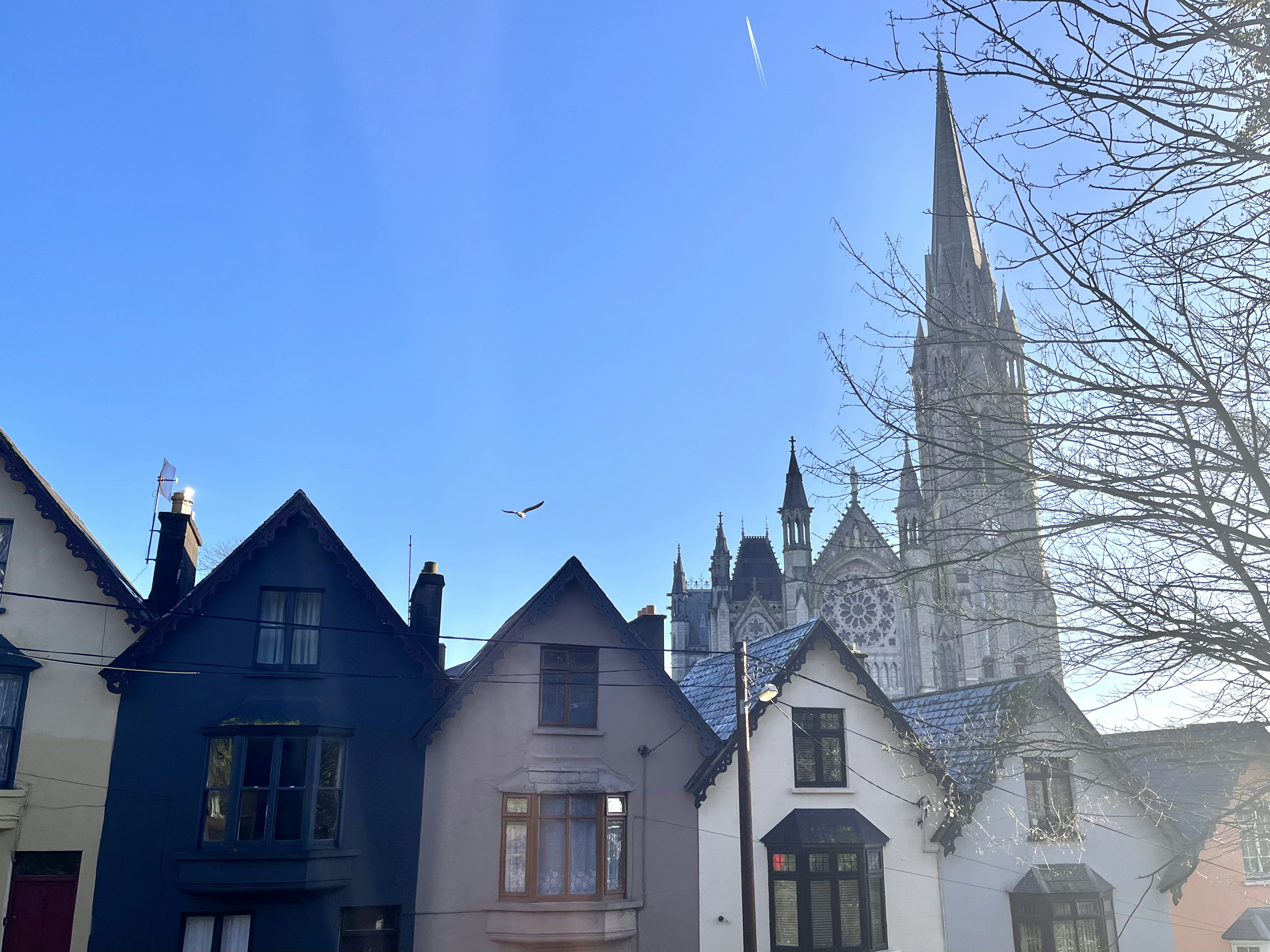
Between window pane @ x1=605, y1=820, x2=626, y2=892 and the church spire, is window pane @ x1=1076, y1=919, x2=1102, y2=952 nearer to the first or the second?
window pane @ x1=605, y1=820, x2=626, y2=892

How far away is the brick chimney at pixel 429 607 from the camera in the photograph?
780 inches

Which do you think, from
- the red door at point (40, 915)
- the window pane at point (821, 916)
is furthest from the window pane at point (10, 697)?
the window pane at point (821, 916)

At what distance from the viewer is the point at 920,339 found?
10.2m

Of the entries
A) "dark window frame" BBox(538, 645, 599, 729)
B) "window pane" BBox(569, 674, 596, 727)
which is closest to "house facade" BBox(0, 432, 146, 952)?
"dark window frame" BBox(538, 645, 599, 729)

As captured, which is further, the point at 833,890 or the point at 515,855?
the point at 833,890

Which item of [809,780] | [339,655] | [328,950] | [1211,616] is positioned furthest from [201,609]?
[1211,616]

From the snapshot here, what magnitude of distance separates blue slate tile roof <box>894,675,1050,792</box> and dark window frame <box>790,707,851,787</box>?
1.50m

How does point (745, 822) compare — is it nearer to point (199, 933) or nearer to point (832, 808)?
point (832, 808)

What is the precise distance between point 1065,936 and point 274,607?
16196 mm

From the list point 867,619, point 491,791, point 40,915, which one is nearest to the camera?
point 40,915

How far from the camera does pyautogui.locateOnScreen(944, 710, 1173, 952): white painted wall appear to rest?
19.9 meters

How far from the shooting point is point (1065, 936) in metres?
20.0

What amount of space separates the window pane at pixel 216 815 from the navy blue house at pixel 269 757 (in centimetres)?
2

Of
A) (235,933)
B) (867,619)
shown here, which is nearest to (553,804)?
(235,933)
